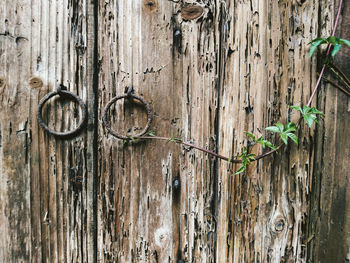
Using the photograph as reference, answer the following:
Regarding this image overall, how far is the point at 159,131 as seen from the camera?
2.11 feet

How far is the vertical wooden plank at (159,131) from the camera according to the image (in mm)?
634

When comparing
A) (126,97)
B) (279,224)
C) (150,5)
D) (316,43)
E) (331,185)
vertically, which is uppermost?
(150,5)

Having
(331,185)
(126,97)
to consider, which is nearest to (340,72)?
(331,185)

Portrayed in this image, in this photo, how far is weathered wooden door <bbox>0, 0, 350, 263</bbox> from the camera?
629 millimetres

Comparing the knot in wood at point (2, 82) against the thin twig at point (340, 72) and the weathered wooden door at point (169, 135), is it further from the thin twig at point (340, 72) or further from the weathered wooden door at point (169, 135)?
the thin twig at point (340, 72)

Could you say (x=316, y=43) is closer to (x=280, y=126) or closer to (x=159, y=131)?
(x=280, y=126)

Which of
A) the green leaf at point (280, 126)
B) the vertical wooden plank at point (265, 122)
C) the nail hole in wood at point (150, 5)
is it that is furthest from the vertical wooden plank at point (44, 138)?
the green leaf at point (280, 126)

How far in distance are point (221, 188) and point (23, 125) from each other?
0.58 meters

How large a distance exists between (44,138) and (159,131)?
0.32 metres

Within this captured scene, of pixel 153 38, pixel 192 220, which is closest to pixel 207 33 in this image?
pixel 153 38

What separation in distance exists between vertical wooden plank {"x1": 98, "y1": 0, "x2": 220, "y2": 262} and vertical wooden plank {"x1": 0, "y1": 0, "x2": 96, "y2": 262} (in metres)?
0.05

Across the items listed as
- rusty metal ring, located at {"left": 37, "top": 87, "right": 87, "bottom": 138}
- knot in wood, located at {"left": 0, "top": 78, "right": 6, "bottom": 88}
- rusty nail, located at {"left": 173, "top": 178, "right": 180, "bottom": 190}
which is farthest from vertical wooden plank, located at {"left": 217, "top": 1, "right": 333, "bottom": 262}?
knot in wood, located at {"left": 0, "top": 78, "right": 6, "bottom": 88}

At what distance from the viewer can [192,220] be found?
2.15 feet

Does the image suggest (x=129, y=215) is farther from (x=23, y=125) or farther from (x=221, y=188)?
(x=23, y=125)
